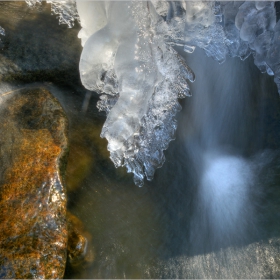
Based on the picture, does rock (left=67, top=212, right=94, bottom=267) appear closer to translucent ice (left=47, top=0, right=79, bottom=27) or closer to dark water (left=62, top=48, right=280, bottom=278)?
dark water (left=62, top=48, right=280, bottom=278)

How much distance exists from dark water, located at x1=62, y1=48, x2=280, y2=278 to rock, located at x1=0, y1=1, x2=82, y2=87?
511 millimetres

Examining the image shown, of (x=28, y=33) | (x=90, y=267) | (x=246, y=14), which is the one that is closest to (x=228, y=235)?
(x=90, y=267)

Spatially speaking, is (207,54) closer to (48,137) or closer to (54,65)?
(54,65)

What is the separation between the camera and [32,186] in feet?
8.67

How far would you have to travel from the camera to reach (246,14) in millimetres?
2818

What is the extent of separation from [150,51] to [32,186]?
1533 mm

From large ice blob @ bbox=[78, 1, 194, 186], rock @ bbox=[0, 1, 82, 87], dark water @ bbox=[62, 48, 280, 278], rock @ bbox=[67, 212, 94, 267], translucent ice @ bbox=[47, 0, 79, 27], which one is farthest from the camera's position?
translucent ice @ bbox=[47, 0, 79, 27]

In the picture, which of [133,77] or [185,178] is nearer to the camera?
[133,77]

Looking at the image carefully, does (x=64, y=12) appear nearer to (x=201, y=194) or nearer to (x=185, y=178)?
(x=185, y=178)

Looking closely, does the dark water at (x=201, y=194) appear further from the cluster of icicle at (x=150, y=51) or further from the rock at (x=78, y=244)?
the cluster of icicle at (x=150, y=51)

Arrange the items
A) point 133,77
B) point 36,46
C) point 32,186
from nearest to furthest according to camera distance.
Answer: point 133,77 → point 32,186 → point 36,46

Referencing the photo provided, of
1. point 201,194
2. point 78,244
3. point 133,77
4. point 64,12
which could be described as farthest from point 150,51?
point 78,244

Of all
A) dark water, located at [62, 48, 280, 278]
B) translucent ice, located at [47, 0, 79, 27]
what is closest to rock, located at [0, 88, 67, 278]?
dark water, located at [62, 48, 280, 278]

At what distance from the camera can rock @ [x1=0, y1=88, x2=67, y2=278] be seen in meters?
2.45
